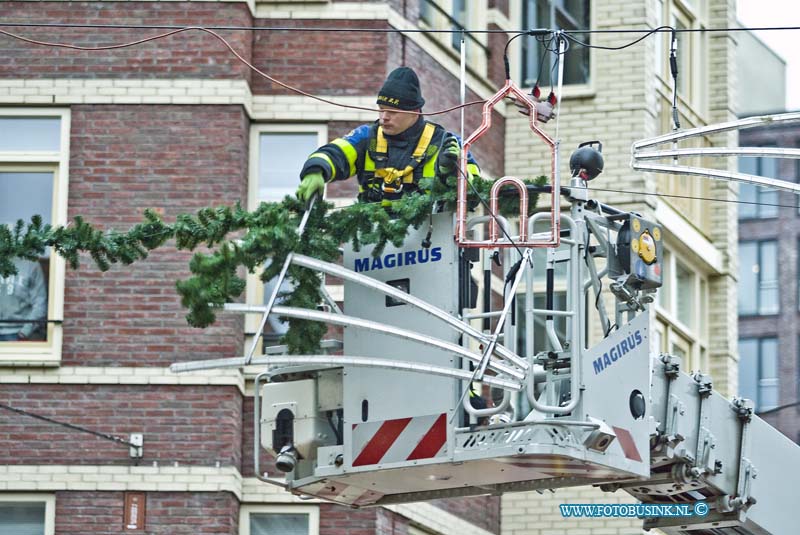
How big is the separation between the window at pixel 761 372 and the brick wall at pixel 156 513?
162ft

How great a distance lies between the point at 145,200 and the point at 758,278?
2000 inches

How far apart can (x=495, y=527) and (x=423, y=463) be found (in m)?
9.46

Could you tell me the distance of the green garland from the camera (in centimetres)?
1282

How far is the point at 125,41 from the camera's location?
20312 mm

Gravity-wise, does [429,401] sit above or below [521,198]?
below

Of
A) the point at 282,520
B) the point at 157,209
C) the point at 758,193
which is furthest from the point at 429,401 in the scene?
the point at 758,193

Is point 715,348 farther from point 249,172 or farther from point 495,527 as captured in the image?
point 249,172

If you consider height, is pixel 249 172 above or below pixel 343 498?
above

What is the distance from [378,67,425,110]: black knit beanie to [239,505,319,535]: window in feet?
21.8

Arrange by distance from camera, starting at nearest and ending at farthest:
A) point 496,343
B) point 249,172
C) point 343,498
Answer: point 496,343, point 343,498, point 249,172

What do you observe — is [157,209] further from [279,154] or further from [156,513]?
[156,513]

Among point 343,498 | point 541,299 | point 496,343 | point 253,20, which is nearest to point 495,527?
point 541,299

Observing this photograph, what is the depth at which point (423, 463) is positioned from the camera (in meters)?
12.9

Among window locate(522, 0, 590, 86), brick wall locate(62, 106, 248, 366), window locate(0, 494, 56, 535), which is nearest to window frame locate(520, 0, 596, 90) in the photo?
window locate(522, 0, 590, 86)
